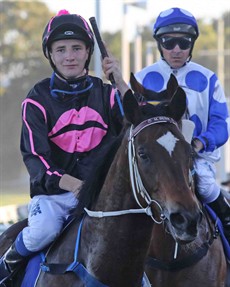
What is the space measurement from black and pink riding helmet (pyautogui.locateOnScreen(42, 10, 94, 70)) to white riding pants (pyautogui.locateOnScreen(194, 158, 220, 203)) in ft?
4.42

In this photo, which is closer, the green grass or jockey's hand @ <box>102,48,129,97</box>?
jockey's hand @ <box>102,48,129,97</box>

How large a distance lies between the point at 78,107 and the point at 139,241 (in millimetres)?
1176

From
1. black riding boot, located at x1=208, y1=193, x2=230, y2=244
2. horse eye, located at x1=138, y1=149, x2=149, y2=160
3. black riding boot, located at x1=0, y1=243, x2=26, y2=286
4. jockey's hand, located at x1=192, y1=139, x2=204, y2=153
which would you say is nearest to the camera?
horse eye, located at x1=138, y1=149, x2=149, y2=160

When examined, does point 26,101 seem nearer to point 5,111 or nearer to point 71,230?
point 71,230

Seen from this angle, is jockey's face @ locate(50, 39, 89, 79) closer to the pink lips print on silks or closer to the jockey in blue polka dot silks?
the pink lips print on silks

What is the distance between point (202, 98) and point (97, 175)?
1.84 meters

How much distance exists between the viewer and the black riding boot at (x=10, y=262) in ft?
18.4

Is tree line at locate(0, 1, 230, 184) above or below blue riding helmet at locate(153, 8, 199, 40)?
below

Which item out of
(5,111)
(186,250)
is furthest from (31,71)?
(186,250)

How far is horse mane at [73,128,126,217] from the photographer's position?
203 inches

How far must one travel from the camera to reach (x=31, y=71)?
38.6 metres

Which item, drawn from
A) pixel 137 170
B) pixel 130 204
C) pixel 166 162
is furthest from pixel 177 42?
pixel 166 162

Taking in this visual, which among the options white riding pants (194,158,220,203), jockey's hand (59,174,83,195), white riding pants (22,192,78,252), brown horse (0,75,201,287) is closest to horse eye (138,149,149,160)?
brown horse (0,75,201,287)

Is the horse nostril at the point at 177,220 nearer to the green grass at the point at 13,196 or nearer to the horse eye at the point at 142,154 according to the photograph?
the horse eye at the point at 142,154
